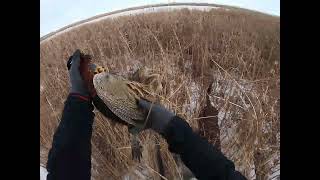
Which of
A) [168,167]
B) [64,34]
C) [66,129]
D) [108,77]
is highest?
[64,34]

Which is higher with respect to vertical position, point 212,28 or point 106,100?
point 212,28

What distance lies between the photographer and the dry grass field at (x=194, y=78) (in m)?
2.29

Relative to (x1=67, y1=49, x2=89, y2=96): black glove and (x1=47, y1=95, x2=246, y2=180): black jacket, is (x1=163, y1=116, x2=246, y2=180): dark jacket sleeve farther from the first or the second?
(x1=67, y1=49, x2=89, y2=96): black glove

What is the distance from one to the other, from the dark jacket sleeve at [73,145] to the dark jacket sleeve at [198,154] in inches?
12.4

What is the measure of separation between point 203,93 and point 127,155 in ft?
1.26

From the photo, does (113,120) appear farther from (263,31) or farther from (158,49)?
(263,31)

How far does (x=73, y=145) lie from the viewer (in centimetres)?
228

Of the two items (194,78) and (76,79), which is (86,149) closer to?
(76,79)

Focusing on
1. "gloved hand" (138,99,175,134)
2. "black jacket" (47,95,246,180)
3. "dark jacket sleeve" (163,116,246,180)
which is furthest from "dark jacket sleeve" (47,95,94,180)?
"dark jacket sleeve" (163,116,246,180)

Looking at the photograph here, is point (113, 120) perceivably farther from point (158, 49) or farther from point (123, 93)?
point (158, 49)

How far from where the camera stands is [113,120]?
2.30 m

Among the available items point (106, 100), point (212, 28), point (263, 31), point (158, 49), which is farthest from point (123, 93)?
point (263, 31)

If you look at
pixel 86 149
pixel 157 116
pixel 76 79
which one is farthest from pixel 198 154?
pixel 76 79

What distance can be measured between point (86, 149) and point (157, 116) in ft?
1.00
